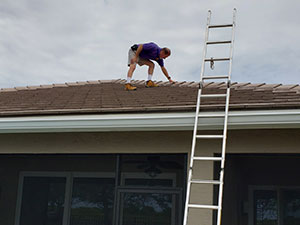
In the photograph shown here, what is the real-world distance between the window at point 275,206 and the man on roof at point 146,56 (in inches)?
144

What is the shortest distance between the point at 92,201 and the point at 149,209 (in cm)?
234

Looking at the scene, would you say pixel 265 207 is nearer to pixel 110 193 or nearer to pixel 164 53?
pixel 110 193

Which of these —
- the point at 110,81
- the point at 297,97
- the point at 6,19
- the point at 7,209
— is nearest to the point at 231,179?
the point at 297,97

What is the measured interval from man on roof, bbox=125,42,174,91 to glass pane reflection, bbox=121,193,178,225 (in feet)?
7.98

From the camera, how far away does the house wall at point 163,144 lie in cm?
583

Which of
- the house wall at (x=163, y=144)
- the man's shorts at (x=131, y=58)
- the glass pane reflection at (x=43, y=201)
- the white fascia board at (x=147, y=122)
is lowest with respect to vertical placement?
the glass pane reflection at (x=43, y=201)

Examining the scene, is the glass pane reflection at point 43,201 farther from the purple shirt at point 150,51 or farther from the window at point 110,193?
the purple shirt at point 150,51

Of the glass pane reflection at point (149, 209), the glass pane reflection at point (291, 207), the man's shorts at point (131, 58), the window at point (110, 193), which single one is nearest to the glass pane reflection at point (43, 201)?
the window at point (110, 193)

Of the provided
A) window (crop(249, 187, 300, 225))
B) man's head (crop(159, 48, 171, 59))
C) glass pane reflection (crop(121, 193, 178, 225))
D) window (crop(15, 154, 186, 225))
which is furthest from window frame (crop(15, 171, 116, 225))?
window (crop(249, 187, 300, 225))

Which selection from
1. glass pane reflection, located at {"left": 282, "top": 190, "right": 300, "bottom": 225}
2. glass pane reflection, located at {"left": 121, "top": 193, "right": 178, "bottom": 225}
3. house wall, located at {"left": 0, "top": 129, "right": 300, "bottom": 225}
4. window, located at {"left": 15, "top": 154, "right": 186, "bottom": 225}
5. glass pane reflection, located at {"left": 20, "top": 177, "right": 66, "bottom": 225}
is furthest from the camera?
glass pane reflection, located at {"left": 20, "top": 177, "right": 66, "bottom": 225}

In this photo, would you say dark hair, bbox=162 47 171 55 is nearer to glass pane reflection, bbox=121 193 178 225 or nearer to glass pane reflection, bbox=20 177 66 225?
glass pane reflection, bbox=121 193 178 225

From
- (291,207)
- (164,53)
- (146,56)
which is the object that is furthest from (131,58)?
(291,207)

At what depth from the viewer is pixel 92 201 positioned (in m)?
9.73

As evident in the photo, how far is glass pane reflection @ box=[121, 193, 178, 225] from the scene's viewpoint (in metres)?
7.39
